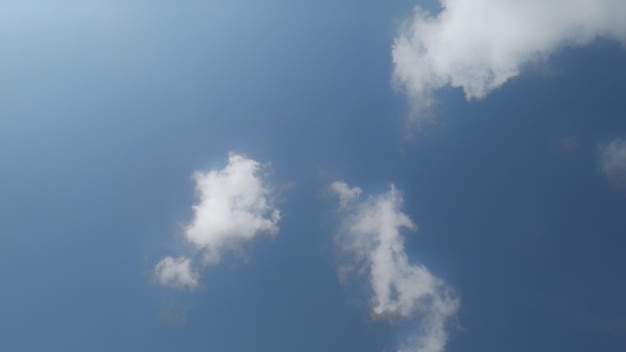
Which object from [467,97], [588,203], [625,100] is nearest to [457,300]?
[588,203]

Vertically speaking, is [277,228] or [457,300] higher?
[277,228]

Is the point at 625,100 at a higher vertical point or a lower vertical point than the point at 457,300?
higher

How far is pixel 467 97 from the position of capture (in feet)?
142

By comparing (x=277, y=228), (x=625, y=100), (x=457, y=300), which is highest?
(x=625, y=100)

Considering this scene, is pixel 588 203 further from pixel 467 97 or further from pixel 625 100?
pixel 467 97

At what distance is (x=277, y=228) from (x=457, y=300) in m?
13.5

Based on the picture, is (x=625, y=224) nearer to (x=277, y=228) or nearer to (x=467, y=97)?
(x=467, y=97)

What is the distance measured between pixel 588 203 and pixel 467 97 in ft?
→ 36.6

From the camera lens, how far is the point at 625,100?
42.1 metres

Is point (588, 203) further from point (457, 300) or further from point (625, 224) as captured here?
point (457, 300)

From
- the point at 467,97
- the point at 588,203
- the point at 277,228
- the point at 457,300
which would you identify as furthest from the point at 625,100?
the point at 277,228

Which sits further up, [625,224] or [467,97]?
[467,97]

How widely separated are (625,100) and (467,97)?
10884mm

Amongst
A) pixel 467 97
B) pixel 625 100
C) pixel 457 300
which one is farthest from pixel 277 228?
pixel 625 100
